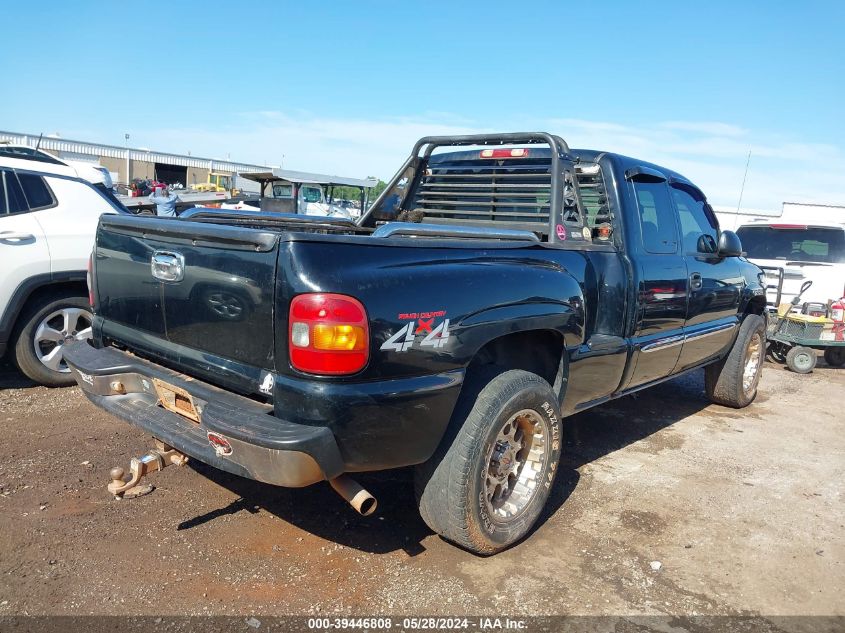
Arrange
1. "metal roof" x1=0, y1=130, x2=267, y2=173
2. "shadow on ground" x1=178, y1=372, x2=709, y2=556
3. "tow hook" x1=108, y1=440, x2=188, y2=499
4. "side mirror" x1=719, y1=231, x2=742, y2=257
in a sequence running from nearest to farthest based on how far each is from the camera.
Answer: "tow hook" x1=108, y1=440, x2=188, y2=499, "shadow on ground" x1=178, y1=372, x2=709, y2=556, "side mirror" x1=719, y1=231, x2=742, y2=257, "metal roof" x1=0, y1=130, x2=267, y2=173

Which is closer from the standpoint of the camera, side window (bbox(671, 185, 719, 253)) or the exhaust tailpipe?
the exhaust tailpipe

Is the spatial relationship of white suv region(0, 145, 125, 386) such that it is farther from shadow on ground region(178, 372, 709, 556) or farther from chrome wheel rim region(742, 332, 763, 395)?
chrome wheel rim region(742, 332, 763, 395)

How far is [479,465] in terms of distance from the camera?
292 cm

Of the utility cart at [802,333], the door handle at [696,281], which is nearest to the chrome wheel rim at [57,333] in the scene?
the door handle at [696,281]

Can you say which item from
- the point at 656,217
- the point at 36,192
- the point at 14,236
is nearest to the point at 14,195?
the point at 36,192

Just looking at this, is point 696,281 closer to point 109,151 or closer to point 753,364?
point 753,364

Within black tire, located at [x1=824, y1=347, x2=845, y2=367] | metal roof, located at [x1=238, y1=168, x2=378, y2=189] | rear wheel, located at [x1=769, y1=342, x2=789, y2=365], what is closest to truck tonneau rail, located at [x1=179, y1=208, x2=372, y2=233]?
rear wheel, located at [x1=769, y1=342, x2=789, y2=365]

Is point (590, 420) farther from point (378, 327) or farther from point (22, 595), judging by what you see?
point (22, 595)

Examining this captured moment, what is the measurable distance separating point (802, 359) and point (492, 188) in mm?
5379

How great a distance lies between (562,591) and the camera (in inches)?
116

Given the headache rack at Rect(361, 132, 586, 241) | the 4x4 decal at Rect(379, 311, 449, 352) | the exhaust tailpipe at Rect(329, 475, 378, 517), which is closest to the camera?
the 4x4 decal at Rect(379, 311, 449, 352)

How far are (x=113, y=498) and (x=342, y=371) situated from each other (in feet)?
6.32

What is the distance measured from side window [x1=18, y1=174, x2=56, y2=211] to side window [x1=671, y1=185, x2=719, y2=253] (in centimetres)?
483

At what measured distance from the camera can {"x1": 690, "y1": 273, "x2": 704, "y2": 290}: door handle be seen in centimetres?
466
